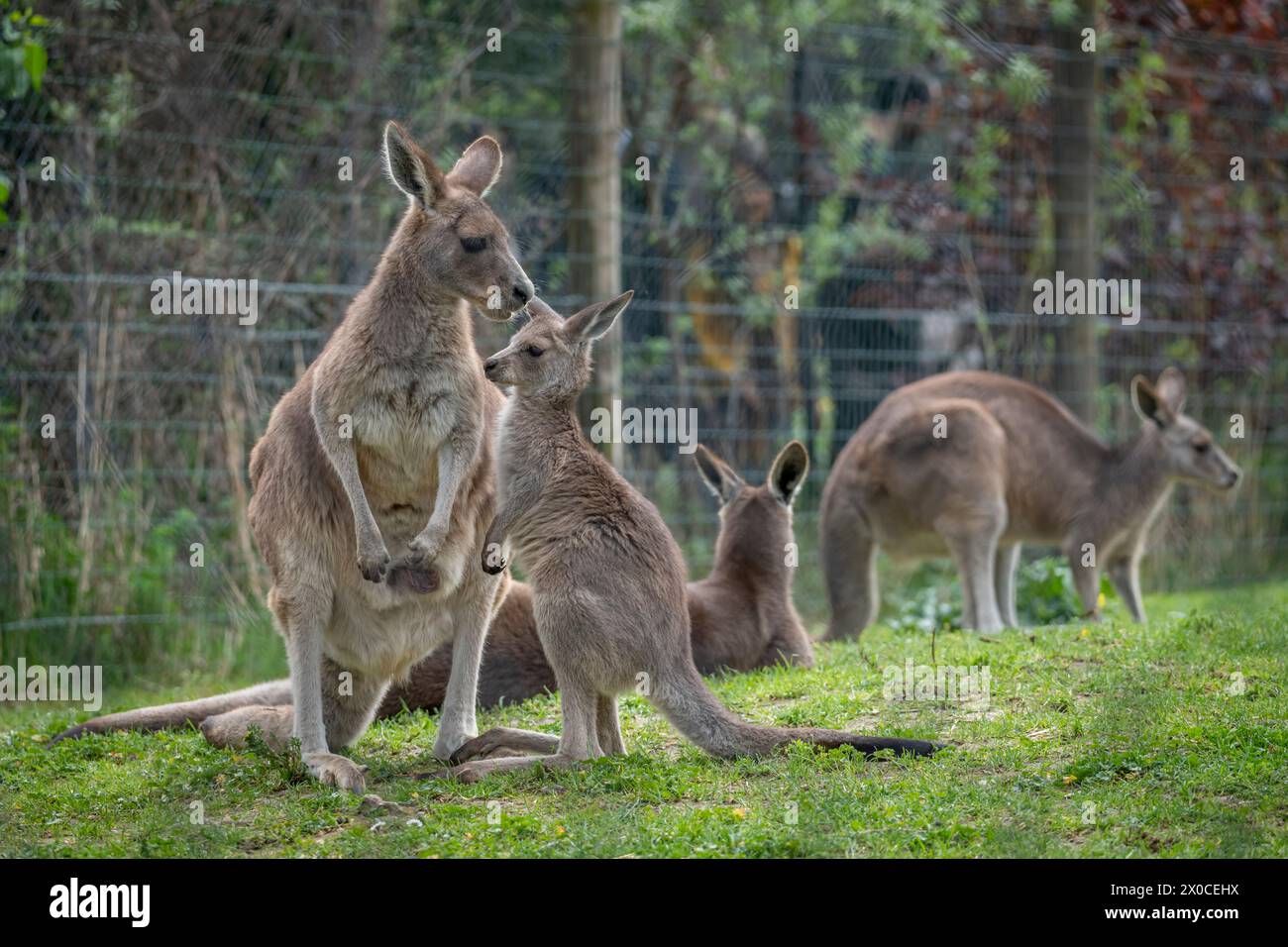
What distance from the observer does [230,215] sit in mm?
7172

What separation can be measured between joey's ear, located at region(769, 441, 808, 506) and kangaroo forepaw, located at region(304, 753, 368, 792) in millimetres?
2164

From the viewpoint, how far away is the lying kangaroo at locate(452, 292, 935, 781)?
4102 mm

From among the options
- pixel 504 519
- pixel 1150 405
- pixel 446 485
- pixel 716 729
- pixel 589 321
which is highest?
pixel 589 321

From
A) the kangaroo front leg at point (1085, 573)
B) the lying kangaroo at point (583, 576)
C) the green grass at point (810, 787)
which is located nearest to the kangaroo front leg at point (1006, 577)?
the kangaroo front leg at point (1085, 573)

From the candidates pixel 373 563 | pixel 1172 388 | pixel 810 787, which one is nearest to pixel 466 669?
pixel 373 563

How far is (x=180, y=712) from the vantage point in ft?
17.2

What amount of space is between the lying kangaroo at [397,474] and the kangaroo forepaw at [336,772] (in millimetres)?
41

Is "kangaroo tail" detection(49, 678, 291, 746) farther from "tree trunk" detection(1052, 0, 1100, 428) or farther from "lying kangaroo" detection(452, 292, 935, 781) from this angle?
"tree trunk" detection(1052, 0, 1100, 428)

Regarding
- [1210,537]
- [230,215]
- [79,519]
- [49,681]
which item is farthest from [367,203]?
[1210,537]

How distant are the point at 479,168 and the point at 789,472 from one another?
1780 millimetres

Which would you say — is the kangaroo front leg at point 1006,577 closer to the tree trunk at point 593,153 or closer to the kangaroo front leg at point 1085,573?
the kangaroo front leg at point 1085,573

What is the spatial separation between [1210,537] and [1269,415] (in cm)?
107

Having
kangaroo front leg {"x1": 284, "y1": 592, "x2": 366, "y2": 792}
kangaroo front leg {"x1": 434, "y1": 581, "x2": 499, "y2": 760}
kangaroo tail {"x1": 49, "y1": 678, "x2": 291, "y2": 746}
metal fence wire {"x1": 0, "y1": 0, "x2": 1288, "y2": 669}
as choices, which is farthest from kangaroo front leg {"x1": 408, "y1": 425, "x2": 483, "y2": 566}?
metal fence wire {"x1": 0, "y1": 0, "x2": 1288, "y2": 669}

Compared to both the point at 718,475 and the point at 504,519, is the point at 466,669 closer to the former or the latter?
the point at 504,519
